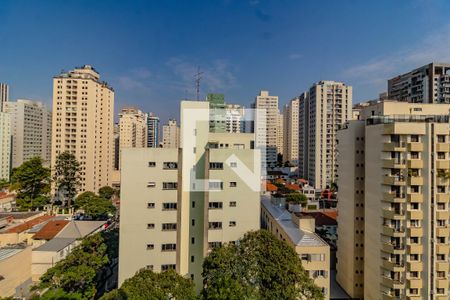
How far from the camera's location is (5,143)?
55688mm

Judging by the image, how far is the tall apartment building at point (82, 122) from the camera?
42.7 metres

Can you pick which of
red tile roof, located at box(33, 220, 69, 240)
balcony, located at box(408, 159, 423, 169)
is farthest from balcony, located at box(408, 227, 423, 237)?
red tile roof, located at box(33, 220, 69, 240)

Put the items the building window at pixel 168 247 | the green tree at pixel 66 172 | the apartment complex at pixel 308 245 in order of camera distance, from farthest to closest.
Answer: the green tree at pixel 66 172
the building window at pixel 168 247
the apartment complex at pixel 308 245

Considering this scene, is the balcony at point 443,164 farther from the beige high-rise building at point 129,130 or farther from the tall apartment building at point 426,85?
the beige high-rise building at point 129,130

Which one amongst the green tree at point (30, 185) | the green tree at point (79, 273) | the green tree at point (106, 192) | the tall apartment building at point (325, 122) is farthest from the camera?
the tall apartment building at point (325, 122)

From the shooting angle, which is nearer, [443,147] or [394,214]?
[443,147]

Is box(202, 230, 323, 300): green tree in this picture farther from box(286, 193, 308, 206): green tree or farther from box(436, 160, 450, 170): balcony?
box(286, 193, 308, 206): green tree

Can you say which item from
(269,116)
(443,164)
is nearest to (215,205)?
(443,164)

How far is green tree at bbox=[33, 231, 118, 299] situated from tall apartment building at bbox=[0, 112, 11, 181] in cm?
5371

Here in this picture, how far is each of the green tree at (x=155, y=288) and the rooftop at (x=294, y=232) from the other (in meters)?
6.88

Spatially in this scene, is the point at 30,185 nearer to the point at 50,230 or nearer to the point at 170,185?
the point at 50,230

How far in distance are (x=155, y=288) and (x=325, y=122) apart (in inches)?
1848

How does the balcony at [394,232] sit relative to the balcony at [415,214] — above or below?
below

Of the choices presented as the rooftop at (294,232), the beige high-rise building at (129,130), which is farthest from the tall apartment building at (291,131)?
the rooftop at (294,232)
